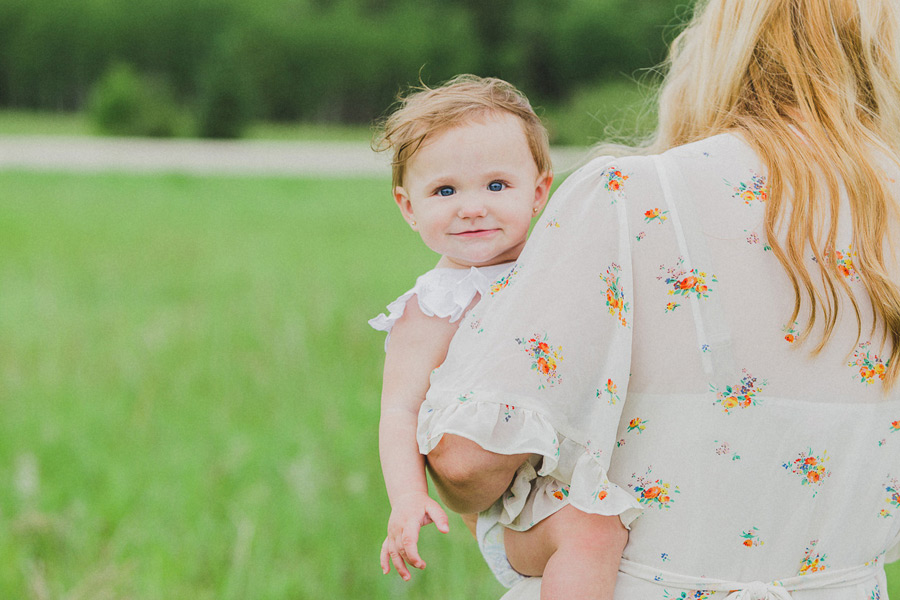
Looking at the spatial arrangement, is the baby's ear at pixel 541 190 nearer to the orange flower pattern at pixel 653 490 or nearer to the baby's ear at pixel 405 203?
the baby's ear at pixel 405 203

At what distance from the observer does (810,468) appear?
1326 millimetres

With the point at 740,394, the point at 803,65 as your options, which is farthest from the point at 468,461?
the point at 803,65

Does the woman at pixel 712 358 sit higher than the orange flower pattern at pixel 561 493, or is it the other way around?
the woman at pixel 712 358

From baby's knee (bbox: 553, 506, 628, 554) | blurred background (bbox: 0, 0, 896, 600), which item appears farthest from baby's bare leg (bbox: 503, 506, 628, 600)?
blurred background (bbox: 0, 0, 896, 600)

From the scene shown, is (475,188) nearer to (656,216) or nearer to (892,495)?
(656,216)

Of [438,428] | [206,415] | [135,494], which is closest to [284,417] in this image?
[206,415]

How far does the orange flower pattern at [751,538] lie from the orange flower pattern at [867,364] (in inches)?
9.3

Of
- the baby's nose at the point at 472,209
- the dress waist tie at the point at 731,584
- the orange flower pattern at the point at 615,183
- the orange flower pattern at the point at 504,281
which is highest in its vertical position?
the orange flower pattern at the point at 615,183

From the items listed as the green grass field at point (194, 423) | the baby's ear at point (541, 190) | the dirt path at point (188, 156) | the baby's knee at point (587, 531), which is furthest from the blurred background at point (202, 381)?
the baby's knee at point (587, 531)

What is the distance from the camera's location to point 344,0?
1447 inches

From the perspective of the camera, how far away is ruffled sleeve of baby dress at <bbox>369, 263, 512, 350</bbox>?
143 cm

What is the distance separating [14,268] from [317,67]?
87.0ft

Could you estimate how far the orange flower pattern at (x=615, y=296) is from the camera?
49.7 inches

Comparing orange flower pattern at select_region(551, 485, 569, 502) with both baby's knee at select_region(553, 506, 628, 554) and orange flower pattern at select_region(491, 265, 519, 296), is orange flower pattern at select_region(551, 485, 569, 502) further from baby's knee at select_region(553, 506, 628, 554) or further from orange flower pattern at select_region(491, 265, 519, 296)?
orange flower pattern at select_region(491, 265, 519, 296)
